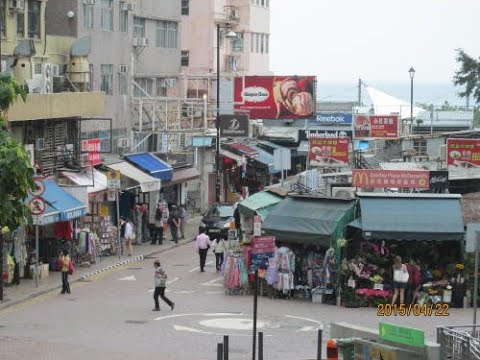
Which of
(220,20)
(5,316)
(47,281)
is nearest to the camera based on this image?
(5,316)

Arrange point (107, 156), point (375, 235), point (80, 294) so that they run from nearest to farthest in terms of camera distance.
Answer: point (375, 235)
point (80, 294)
point (107, 156)

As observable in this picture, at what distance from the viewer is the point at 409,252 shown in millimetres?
33250

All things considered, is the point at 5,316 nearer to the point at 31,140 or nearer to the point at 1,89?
the point at 1,89

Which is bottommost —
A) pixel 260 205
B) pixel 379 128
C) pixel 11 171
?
pixel 260 205

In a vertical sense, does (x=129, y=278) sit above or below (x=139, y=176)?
below

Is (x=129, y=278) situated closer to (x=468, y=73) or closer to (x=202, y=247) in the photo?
(x=202, y=247)

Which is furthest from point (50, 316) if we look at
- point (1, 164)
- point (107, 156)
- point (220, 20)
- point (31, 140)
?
point (220, 20)

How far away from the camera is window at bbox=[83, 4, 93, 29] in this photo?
50469mm

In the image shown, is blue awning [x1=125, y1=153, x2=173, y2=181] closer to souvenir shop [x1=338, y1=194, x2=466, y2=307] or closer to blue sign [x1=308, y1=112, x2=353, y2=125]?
souvenir shop [x1=338, y1=194, x2=466, y2=307]

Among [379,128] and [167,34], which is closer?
[167,34]

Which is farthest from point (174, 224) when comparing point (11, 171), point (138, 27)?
point (11, 171)

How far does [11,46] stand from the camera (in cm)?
4150

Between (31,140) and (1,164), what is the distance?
53.7ft
